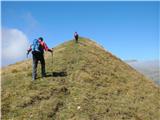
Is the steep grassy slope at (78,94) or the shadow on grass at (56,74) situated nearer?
the steep grassy slope at (78,94)

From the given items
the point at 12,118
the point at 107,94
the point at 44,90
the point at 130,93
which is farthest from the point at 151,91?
the point at 12,118

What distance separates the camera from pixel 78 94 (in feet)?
69.9

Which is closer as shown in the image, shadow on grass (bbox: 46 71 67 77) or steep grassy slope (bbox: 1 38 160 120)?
steep grassy slope (bbox: 1 38 160 120)

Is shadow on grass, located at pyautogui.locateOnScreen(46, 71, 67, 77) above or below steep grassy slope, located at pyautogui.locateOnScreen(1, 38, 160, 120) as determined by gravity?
above

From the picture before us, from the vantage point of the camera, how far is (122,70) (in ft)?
103

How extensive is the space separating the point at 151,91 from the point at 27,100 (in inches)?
459

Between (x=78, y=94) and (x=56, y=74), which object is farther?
(x=56, y=74)

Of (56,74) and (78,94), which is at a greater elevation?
(56,74)

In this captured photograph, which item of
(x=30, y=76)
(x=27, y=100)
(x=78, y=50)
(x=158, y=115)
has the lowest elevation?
(x=158, y=115)

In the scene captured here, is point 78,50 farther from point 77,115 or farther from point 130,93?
point 77,115

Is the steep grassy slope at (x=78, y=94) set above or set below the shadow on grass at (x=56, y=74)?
below

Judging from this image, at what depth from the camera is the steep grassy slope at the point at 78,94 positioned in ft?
60.3

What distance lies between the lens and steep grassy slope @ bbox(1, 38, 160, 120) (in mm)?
18375

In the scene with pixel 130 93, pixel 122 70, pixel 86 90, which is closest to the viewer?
pixel 86 90
